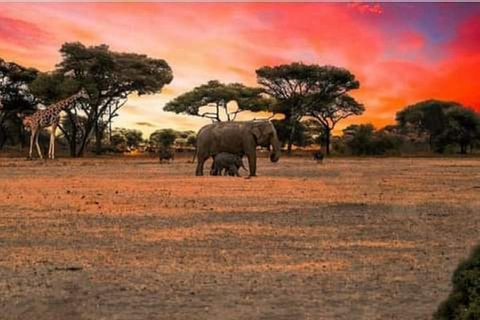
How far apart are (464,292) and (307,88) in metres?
70.2

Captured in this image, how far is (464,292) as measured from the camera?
413cm

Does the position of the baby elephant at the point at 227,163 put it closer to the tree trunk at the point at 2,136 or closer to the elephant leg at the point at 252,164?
the elephant leg at the point at 252,164

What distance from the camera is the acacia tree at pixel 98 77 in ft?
198

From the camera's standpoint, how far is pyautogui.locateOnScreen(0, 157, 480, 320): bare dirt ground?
6621mm

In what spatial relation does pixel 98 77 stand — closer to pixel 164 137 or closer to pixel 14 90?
pixel 14 90

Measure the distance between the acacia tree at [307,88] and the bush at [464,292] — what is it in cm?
6786

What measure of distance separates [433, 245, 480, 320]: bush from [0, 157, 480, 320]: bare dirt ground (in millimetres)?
2023

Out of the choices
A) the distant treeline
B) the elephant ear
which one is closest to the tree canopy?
the distant treeline

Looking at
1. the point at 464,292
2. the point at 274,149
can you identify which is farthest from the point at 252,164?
the point at 464,292

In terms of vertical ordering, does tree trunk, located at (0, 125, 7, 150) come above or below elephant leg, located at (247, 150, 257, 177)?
above

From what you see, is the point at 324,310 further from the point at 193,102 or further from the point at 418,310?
the point at 193,102

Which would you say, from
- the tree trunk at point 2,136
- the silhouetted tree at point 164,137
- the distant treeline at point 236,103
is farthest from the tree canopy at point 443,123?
the tree trunk at point 2,136

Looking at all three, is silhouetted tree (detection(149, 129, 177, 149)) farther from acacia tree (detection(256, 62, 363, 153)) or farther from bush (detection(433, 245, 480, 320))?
bush (detection(433, 245, 480, 320))

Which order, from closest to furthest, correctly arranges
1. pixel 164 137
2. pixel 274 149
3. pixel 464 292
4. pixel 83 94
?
pixel 464 292
pixel 274 149
pixel 83 94
pixel 164 137
